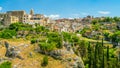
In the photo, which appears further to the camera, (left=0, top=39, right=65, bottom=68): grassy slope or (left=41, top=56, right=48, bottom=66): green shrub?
(left=0, top=39, right=65, bottom=68): grassy slope

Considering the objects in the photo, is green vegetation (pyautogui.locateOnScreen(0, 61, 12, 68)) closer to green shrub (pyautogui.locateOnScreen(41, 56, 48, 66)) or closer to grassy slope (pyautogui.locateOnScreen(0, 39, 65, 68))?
grassy slope (pyautogui.locateOnScreen(0, 39, 65, 68))

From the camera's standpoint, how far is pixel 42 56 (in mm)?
52250

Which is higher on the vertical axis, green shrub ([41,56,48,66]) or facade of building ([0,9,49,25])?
facade of building ([0,9,49,25])

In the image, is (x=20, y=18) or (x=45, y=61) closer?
(x=45, y=61)

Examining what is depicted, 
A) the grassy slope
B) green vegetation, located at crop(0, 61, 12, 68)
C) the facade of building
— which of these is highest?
the facade of building

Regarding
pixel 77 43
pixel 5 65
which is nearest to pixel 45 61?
pixel 5 65

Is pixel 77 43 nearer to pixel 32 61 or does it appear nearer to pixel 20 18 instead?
pixel 32 61

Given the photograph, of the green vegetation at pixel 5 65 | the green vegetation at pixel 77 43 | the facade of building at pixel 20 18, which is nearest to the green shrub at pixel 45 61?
the green vegetation at pixel 77 43

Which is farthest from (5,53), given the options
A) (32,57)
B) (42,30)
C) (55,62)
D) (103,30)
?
(103,30)

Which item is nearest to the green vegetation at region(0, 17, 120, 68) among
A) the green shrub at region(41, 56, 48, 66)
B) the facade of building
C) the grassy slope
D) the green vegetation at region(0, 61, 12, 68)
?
the green shrub at region(41, 56, 48, 66)

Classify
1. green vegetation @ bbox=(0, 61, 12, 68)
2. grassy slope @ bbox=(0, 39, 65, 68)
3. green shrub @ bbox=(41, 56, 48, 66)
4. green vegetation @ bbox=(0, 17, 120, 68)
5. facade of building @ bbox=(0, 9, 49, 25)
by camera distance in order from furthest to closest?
facade of building @ bbox=(0, 9, 49, 25), green vegetation @ bbox=(0, 17, 120, 68), green vegetation @ bbox=(0, 61, 12, 68), grassy slope @ bbox=(0, 39, 65, 68), green shrub @ bbox=(41, 56, 48, 66)

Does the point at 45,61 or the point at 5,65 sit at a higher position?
the point at 45,61

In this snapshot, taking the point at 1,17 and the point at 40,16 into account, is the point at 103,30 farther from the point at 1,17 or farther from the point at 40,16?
the point at 1,17

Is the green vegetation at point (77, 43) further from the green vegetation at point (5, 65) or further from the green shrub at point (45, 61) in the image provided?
the green vegetation at point (5, 65)
